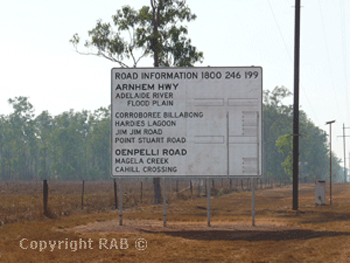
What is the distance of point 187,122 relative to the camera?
1958 cm

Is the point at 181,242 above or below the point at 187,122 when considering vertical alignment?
below

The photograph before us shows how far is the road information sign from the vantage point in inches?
765

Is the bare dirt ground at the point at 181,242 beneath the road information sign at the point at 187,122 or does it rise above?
beneath

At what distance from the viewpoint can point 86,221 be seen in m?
21.9

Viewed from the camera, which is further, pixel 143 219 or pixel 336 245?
pixel 143 219

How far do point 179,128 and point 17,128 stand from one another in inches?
5614

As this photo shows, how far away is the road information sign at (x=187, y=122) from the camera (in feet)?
63.7

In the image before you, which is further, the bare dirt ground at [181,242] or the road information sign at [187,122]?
the road information sign at [187,122]

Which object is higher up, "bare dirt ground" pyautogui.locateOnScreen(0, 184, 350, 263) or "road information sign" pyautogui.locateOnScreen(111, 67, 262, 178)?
"road information sign" pyautogui.locateOnScreen(111, 67, 262, 178)

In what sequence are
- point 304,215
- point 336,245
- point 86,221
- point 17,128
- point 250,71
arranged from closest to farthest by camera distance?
point 336,245 < point 250,71 < point 86,221 < point 304,215 < point 17,128

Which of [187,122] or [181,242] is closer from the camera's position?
[181,242]

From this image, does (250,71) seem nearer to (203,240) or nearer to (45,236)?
(203,240)

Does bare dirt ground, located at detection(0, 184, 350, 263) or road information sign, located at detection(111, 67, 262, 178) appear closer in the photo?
bare dirt ground, located at detection(0, 184, 350, 263)

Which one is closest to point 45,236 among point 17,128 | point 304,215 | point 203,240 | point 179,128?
point 203,240
